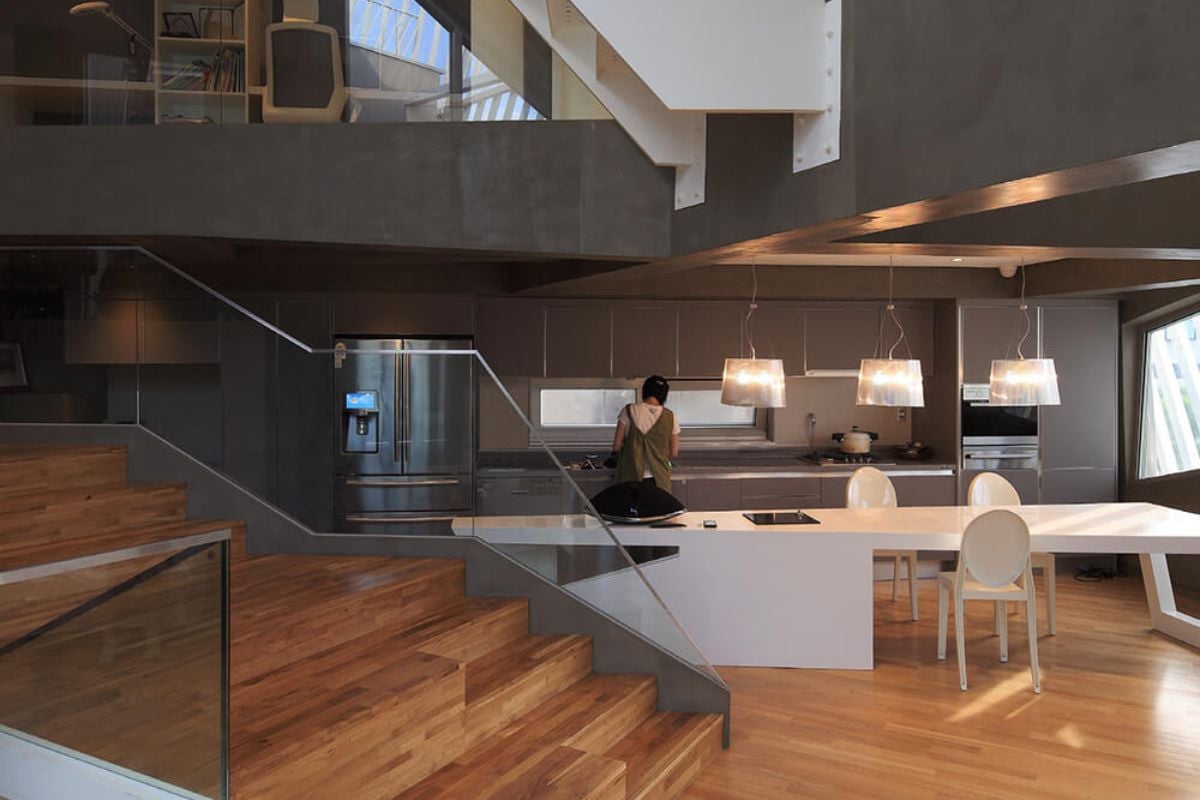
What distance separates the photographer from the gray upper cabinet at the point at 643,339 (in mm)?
8062

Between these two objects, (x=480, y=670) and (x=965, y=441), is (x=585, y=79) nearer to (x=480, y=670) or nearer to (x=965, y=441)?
(x=480, y=670)

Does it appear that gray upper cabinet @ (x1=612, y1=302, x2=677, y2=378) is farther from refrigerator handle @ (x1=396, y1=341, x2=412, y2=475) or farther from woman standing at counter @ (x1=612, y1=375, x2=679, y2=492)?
refrigerator handle @ (x1=396, y1=341, x2=412, y2=475)

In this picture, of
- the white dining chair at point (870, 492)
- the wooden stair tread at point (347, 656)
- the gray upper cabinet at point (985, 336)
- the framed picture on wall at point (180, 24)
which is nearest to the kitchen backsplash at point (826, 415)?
the gray upper cabinet at point (985, 336)

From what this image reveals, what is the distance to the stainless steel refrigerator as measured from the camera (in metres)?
4.89

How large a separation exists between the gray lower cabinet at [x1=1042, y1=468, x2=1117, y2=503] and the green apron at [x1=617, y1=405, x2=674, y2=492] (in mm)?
3881

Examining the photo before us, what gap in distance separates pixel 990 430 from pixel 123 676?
293 inches

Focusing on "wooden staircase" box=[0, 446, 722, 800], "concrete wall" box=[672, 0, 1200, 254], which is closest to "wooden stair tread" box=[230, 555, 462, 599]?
"wooden staircase" box=[0, 446, 722, 800]

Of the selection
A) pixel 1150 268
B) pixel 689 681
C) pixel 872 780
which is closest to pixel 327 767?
pixel 689 681

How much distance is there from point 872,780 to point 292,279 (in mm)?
5769

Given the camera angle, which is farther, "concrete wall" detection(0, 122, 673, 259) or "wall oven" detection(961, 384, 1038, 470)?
"wall oven" detection(961, 384, 1038, 470)

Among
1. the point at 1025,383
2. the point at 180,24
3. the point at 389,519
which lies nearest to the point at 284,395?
the point at 389,519

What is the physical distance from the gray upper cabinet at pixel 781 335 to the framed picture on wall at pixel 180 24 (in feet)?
16.0

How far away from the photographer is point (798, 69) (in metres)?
3.50

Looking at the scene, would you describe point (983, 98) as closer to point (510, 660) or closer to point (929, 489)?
point (510, 660)
